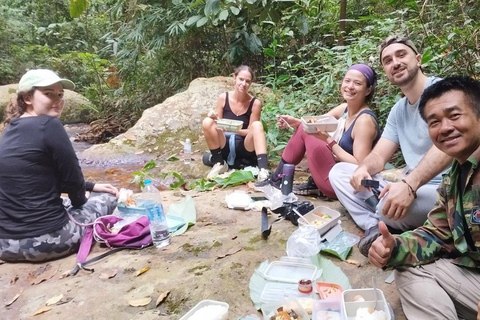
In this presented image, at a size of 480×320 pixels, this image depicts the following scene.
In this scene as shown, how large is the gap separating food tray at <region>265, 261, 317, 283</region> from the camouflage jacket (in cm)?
58

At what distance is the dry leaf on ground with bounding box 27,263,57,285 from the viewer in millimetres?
2393

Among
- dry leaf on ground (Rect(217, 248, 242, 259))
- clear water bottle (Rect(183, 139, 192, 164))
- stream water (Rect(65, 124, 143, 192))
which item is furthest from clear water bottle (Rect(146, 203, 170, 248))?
clear water bottle (Rect(183, 139, 192, 164))

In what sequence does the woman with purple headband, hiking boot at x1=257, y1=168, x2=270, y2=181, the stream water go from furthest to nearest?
the stream water
hiking boot at x1=257, y1=168, x2=270, y2=181
the woman with purple headband

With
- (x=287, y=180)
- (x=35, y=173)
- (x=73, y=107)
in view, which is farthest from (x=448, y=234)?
(x=73, y=107)

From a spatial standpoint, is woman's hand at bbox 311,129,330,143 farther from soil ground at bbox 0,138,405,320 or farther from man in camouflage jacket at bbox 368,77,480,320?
man in camouflage jacket at bbox 368,77,480,320

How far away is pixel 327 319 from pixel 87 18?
10.8 meters

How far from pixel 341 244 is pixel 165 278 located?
43.5 inches

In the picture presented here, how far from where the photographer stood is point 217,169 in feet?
13.8

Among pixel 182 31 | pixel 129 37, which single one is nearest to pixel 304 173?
pixel 182 31

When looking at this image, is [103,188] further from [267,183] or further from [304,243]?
[304,243]

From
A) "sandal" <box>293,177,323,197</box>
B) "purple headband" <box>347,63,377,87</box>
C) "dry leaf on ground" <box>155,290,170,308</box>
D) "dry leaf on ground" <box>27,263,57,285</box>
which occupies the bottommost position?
"dry leaf on ground" <box>27,263,57,285</box>

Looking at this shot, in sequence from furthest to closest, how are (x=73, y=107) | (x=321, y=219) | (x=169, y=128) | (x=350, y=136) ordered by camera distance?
(x=73, y=107)
(x=169, y=128)
(x=350, y=136)
(x=321, y=219)

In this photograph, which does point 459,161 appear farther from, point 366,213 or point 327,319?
point 366,213

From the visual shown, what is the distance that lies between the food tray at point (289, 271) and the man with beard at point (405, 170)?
0.37 metres
